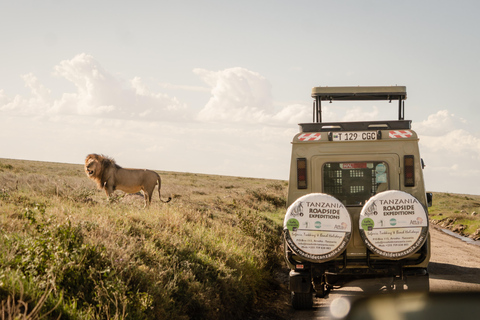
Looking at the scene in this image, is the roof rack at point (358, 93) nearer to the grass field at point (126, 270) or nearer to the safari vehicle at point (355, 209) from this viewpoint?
the safari vehicle at point (355, 209)

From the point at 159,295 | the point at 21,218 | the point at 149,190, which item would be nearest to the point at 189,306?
the point at 159,295

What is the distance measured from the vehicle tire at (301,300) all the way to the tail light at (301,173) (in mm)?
1733

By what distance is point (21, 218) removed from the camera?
804 centimetres

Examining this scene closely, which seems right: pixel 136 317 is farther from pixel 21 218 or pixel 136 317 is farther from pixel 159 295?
pixel 21 218

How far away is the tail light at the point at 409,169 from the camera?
732cm

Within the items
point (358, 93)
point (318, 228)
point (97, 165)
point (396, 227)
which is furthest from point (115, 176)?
point (396, 227)

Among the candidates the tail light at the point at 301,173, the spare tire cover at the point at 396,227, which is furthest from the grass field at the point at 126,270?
the spare tire cover at the point at 396,227

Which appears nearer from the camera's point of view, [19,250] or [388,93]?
[19,250]

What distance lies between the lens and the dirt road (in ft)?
25.1

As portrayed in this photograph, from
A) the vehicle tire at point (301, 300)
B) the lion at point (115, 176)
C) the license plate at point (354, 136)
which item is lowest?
the vehicle tire at point (301, 300)

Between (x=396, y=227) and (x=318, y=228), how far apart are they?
1.07 m

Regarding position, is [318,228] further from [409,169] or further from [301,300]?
[409,169]

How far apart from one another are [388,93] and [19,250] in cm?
687

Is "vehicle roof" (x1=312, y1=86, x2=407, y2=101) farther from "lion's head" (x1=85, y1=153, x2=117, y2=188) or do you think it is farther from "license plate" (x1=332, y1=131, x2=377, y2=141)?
"lion's head" (x1=85, y1=153, x2=117, y2=188)
